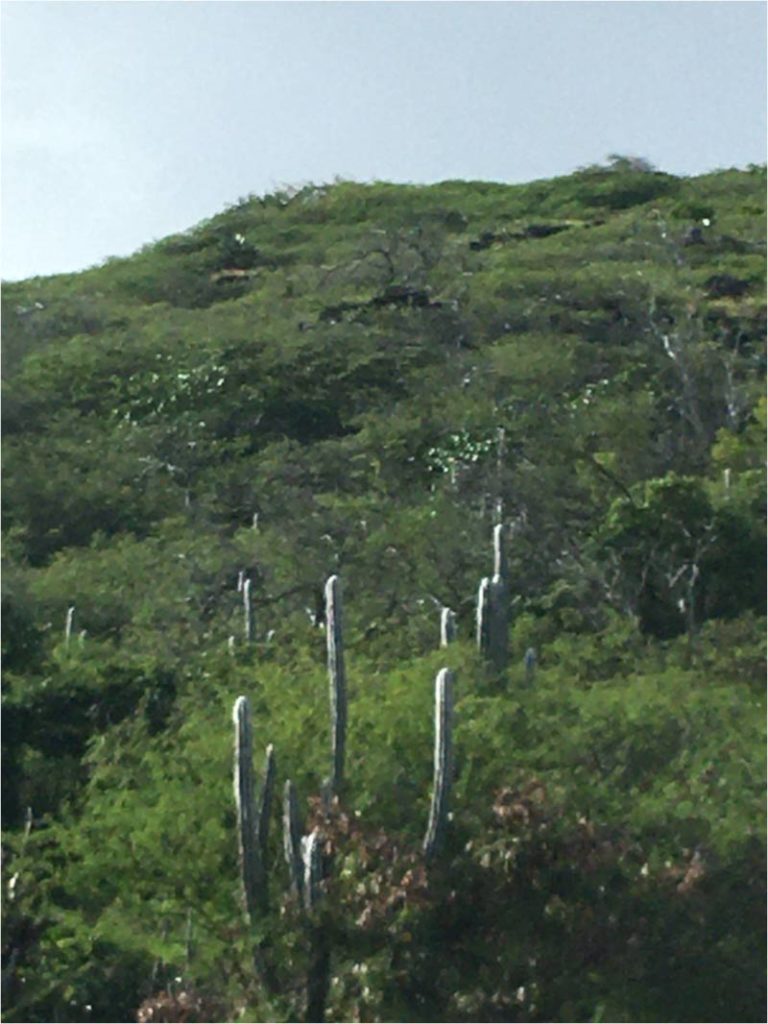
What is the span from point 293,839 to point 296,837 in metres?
0.04

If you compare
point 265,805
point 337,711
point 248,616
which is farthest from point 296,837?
point 248,616

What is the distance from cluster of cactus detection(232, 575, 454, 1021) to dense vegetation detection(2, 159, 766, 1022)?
3.8 inches

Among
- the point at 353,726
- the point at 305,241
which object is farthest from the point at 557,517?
the point at 305,241

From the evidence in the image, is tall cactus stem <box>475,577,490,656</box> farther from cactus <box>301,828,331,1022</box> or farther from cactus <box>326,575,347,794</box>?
cactus <box>301,828,331,1022</box>

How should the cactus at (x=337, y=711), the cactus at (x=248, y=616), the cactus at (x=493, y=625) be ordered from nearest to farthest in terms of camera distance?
the cactus at (x=337, y=711) < the cactus at (x=493, y=625) < the cactus at (x=248, y=616)

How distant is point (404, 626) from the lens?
21297mm

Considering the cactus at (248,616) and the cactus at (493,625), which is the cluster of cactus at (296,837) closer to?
the cactus at (493,625)

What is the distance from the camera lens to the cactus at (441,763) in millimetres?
13203

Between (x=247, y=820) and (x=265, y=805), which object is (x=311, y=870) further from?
(x=265, y=805)

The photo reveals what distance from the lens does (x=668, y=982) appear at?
13.3 meters

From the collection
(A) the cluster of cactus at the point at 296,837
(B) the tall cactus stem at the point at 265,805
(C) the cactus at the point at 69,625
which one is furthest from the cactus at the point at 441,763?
(C) the cactus at the point at 69,625

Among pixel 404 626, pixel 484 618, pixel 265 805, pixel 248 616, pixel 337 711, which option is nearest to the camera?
pixel 265 805

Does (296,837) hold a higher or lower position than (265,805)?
lower

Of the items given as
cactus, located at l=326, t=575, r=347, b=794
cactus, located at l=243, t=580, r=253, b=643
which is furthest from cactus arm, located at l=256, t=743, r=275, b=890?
cactus, located at l=243, t=580, r=253, b=643
